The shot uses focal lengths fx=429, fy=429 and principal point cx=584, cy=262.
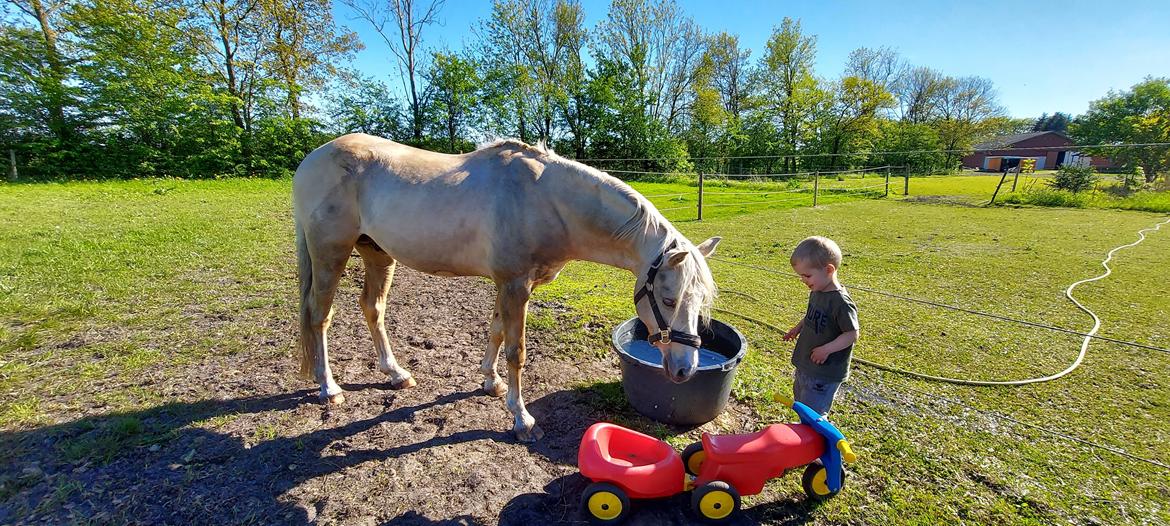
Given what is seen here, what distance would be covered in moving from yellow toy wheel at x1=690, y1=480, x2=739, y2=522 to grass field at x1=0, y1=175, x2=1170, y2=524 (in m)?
0.55

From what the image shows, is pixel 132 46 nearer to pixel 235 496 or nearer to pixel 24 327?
pixel 24 327

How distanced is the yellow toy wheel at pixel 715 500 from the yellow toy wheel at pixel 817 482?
18.9 inches

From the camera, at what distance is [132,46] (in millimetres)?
17453

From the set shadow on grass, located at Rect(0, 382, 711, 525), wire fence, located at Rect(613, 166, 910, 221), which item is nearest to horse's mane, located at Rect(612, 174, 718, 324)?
shadow on grass, located at Rect(0, 382, 711, 525)

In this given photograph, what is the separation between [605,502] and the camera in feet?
6.84

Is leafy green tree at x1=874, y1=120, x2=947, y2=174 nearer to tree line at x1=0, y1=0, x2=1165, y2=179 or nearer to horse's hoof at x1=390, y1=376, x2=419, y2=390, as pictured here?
tree line at x1=0, y1=0, x2=1165, y2=179

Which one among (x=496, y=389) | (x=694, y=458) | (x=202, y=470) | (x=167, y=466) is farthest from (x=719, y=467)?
(x=167, y=466)

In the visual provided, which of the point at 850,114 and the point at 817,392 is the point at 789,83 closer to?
the point at 850,114

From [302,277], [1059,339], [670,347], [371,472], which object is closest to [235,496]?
[371,472]

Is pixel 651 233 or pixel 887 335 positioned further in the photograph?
pixel 887 335

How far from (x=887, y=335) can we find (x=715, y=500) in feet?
11.4

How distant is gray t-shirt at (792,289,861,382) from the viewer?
2.32 meters

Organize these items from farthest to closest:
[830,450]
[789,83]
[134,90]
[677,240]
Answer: [789,83], [134,90], [677,240], [830,450]

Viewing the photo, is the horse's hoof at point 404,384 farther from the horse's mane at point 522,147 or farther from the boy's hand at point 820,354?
the boy's hand at point 820,354
